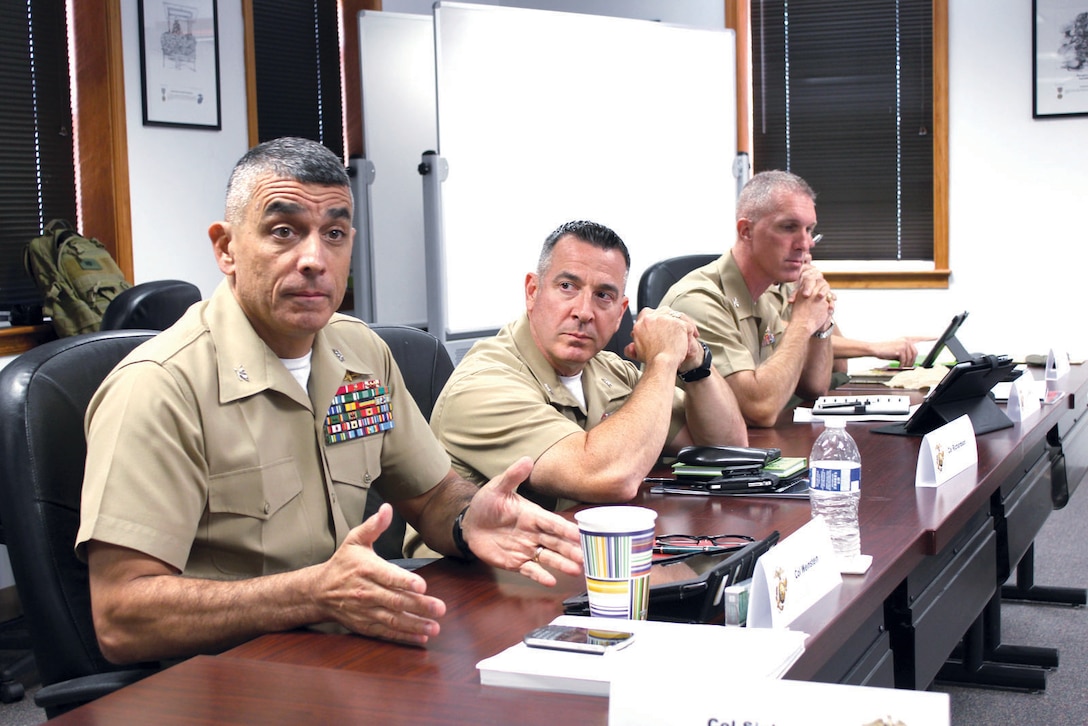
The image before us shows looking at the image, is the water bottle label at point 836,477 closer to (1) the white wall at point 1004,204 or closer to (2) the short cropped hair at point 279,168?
(2) the short cropped hair at point 279,168

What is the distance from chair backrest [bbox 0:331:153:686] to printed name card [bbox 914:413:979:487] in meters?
1.32

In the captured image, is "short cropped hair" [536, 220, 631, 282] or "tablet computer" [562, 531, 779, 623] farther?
"short cropped hair" [536, 220, 631, 282]

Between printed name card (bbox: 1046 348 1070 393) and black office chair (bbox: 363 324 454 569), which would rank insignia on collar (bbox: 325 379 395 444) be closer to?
black office chair (bbox: 363 324 454 569)

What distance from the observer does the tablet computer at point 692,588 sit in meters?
1.26

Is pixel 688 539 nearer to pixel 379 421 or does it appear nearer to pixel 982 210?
pixel 379 421

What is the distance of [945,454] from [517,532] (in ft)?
2.82

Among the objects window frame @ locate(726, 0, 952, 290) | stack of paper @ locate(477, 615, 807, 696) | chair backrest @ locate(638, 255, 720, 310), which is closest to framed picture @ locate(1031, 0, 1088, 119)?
window frame @ locate(726, 0, 952, 290)

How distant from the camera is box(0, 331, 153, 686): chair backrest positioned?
1454mm

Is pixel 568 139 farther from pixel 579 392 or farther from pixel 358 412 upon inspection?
pixel 358 412

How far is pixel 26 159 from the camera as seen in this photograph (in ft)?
13.5

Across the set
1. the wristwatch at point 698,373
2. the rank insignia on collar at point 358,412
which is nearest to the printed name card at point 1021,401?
the wristwatch at point 698,373

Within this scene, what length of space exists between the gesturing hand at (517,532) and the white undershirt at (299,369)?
1.01ft

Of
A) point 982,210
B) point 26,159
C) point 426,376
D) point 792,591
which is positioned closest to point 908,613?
point 792,591

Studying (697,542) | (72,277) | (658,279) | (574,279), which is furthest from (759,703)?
(72,277)
